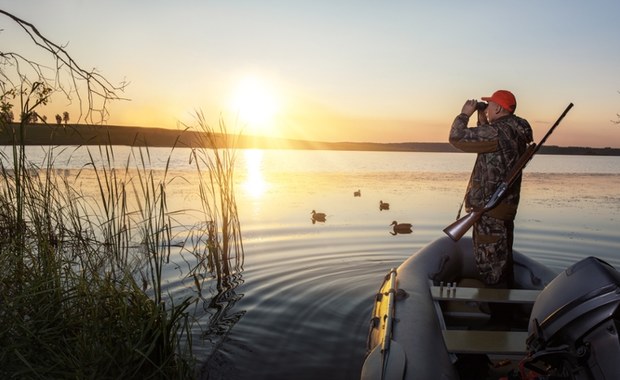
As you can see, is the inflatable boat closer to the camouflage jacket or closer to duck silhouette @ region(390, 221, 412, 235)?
the camouflage jacket

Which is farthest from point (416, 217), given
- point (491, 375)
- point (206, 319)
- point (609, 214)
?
point (491, 375)

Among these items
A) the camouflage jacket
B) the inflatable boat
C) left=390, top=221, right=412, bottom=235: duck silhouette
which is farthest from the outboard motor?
left=390, top=221, right=412, bottom=235: duck silhouette

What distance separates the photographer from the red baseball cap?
453cm

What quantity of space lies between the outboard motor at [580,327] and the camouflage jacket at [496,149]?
159 centimetres

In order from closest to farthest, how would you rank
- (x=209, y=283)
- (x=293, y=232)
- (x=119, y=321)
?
1. (x=119, y=321)
2. (x=209, y=283)
3. (x=293, y=232)

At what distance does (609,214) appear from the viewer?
14852 mm

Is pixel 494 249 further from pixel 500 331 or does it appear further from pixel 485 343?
pixel 485 343

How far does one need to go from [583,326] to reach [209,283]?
5.70m

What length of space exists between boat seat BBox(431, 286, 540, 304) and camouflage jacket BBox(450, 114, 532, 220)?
0.66m

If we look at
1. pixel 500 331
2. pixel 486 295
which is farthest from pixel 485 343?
pixel 486 295

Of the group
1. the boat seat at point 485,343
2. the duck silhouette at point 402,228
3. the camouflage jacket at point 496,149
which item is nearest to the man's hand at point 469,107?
the camouflage jacket at point 496,149

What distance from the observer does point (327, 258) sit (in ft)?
30.2

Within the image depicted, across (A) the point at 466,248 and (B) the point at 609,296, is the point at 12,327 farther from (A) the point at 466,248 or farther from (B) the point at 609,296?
(A) the point at 466,248

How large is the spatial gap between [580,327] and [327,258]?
22.0 feet
